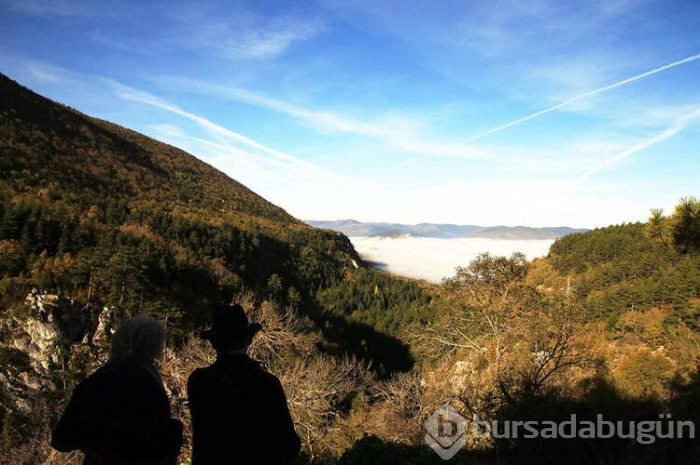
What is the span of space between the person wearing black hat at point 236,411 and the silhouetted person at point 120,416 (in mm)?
235

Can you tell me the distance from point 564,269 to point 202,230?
1670 inches

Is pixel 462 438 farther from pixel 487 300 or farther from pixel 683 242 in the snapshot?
pixel 683 242

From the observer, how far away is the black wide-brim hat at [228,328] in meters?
2.65

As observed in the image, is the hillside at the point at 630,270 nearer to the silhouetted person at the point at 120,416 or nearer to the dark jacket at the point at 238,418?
the dark jacket at the point at 238,418

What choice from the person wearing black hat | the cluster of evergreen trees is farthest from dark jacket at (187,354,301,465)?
the cluster of evergreen trees

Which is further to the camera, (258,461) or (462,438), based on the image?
(462,438)

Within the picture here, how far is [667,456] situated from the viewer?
524cm

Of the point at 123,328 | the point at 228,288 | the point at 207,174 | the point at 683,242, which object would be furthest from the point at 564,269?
the point at 207,174

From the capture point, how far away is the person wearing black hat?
100 inches

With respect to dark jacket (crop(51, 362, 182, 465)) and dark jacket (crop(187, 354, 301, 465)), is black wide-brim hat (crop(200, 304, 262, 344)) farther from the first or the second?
dark jacket (crop(51, 362, 182, 465))

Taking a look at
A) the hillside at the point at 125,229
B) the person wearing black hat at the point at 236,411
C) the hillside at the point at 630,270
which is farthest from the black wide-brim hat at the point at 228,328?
the hillside at the point at 125,229

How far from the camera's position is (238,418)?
254 centimetres

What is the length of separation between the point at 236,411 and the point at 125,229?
118ft

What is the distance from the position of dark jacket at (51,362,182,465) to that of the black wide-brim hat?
51cm
